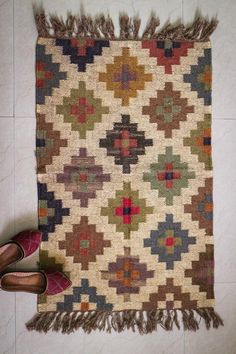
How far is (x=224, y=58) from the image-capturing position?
3.62ft

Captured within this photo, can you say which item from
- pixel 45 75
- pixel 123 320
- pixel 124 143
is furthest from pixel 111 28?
pixel 123 320

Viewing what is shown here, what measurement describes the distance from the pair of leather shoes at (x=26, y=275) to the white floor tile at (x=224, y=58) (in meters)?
0.79

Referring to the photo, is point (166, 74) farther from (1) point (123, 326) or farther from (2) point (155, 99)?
(1) point (123, 326)

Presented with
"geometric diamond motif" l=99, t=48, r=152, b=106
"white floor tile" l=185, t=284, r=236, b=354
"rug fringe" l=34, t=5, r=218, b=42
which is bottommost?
"white floor tile" l=185, t=284, r=236, b=354

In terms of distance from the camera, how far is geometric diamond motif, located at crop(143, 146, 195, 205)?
3.55ft

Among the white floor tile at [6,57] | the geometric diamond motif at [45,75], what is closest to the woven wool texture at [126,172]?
the geometric diamond motif at [45,75]

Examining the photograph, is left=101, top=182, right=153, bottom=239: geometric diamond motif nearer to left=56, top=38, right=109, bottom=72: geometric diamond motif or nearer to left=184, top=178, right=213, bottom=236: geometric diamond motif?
left=184, top=178, right=213, bottom=236: geometric diamond motif

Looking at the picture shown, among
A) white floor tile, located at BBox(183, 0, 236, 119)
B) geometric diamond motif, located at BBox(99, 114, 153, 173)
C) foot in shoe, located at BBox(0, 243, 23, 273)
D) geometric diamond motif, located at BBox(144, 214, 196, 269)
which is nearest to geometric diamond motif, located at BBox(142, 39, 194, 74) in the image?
white floor tile, located at BBox(183, 0, 236, 119)

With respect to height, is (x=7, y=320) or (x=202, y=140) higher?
(x=202, y=140)

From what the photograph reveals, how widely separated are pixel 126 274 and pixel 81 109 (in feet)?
2.00

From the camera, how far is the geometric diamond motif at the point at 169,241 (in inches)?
42.8

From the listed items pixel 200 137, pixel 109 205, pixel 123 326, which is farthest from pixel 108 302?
pixel 200 137

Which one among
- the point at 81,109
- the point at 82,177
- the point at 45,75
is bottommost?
the point at 82,177

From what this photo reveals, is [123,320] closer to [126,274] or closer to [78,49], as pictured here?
[126,274]
